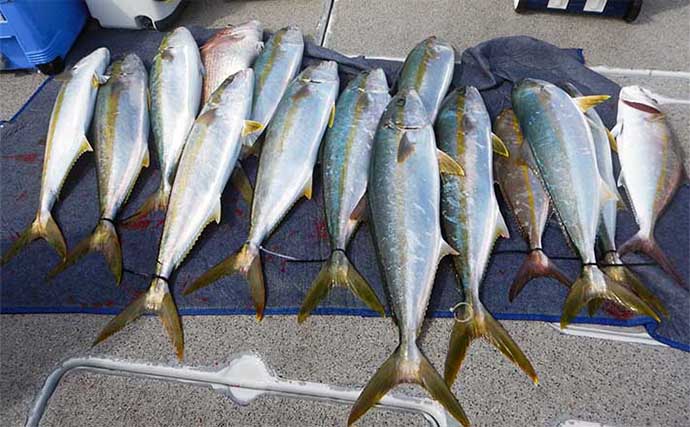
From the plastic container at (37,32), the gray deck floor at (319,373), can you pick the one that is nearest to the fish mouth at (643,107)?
the gray deck floor at (319,373)

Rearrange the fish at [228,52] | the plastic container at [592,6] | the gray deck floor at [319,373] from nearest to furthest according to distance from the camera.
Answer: the gray deck floor at [319,373]
the fish at [228,52]
the plastic container at [592,6]

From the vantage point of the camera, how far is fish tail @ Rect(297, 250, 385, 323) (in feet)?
4.69

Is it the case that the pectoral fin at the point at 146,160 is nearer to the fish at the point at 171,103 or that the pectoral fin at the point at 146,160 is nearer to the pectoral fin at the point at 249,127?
the fish at the point at 171,103

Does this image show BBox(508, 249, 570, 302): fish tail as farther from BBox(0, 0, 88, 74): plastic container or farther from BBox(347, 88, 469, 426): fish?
BBox(0, 0, 88, 74): plastic container

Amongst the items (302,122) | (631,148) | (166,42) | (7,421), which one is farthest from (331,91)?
(7,421)

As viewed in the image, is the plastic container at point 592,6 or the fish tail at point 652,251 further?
the plastic container at point 592,6

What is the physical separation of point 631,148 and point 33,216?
7.53ft

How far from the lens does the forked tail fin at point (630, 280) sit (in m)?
1.41

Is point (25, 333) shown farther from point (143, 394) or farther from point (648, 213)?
point (648, 213)

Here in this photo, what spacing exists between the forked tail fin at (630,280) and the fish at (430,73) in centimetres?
81

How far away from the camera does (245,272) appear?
150 cm

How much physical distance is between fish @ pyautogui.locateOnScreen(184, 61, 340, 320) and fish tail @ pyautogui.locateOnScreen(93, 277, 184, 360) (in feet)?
0.25

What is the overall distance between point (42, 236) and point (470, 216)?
1518mm

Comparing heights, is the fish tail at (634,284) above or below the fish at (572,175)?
below
